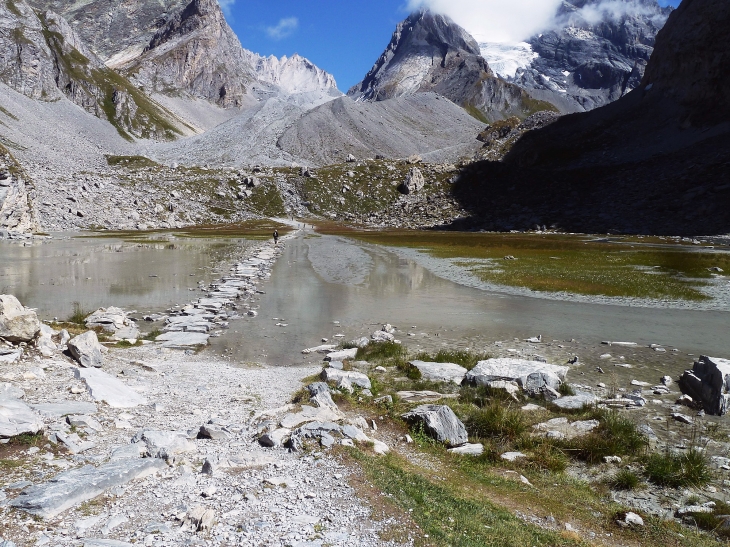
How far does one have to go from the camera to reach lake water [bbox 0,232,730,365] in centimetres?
2183

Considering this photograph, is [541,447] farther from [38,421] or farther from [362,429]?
[38,421]

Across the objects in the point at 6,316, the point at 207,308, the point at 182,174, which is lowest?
the point at 207,308

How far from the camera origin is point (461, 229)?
129 meters

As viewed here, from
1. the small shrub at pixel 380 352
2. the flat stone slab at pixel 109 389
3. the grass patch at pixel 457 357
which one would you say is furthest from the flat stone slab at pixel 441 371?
the flat stone slab at pixel 109 389

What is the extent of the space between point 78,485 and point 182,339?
13.7 metres

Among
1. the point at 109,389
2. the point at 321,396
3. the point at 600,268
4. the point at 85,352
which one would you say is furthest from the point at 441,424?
the point at 600,268

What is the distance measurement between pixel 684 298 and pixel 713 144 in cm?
12671

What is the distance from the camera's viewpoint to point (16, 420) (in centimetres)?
823

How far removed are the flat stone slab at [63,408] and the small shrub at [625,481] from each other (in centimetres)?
1075

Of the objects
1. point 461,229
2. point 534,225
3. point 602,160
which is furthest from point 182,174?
point 602,160

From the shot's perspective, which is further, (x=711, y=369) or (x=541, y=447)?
(x=711, y=369)

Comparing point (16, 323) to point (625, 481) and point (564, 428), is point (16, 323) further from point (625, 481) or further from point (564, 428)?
point (625, 481)

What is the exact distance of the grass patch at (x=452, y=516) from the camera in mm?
6402

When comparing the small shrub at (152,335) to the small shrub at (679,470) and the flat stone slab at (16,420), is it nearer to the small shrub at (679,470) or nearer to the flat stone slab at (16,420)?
the flat stone slab at (16,420)
